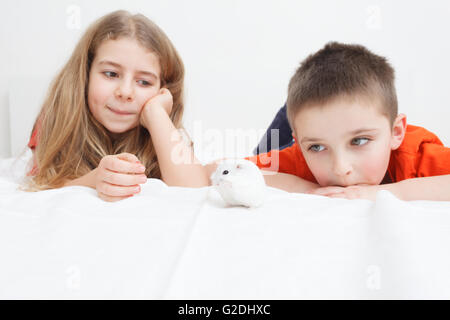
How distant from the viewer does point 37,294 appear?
0.33 m

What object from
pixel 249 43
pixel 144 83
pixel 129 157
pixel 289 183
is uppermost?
pixel 249 43

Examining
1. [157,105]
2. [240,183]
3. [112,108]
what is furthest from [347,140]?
[112,108]

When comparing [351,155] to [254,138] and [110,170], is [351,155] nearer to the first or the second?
[110,170]

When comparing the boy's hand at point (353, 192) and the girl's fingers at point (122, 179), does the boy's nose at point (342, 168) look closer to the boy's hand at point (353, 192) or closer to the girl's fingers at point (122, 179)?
the boy's hand at point (353, 192)

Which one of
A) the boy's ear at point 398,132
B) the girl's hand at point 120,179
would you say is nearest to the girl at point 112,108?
the girl's hand at point 120,179

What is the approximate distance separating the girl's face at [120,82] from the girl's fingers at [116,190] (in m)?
0.45

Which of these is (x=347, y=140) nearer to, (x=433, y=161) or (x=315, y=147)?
(x=315, y=147)

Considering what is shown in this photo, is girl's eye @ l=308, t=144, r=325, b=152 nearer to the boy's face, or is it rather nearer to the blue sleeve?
the boy's face

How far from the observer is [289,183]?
2.87 feet

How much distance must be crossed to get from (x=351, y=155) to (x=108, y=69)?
0.76 meters

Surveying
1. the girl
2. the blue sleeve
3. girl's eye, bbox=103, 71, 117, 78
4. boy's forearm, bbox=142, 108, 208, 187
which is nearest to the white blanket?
boy's forearm, bbox=142, 108, 208, 187

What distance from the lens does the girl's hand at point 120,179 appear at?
2.14 feet

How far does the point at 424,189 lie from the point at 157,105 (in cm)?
77
